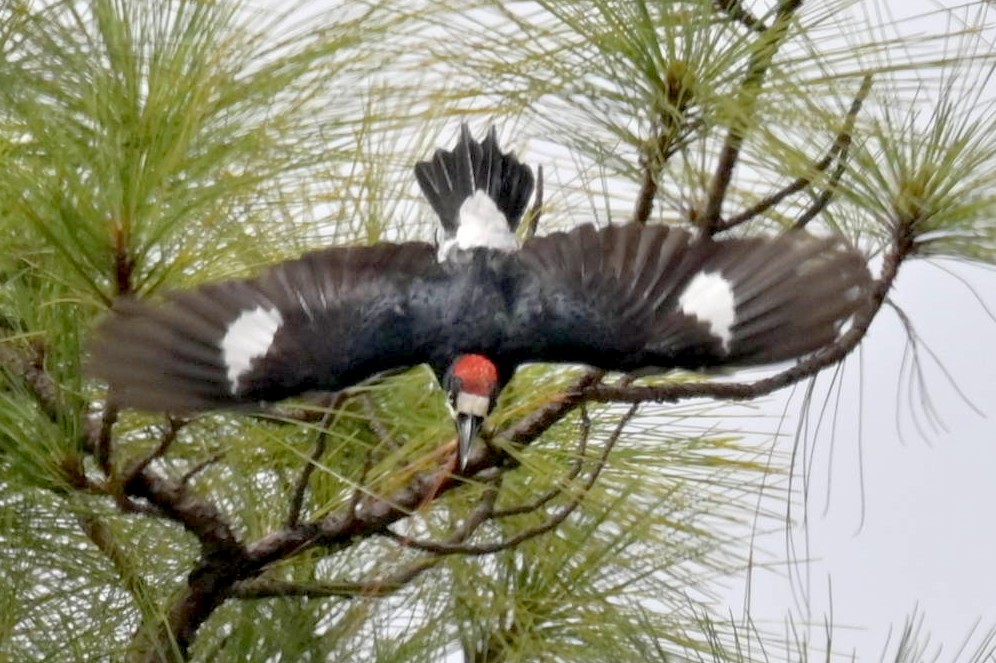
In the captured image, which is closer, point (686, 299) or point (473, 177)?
point (686, 299)

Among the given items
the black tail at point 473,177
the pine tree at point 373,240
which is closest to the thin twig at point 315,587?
the pine tree at point 373,240

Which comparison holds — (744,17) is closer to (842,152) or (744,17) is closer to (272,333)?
(842,152)

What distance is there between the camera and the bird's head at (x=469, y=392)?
0.86 m

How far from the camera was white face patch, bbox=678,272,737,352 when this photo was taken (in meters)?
0.84


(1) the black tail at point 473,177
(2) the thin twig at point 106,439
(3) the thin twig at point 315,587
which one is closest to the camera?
(2) the thin twig at point 106,439

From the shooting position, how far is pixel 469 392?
0.87m

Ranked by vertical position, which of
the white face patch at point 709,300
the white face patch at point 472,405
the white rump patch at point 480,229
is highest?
the white rump patch at point 480,229

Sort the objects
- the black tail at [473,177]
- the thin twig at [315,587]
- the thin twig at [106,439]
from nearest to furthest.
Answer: the thin twig at [106,439]
the thin twig at [315,587]
the black tail at [473,177]

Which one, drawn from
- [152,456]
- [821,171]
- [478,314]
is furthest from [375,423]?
[821,171]

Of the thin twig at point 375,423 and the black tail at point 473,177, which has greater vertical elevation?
the black tail at point 473,177

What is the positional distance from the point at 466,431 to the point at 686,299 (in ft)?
0.42

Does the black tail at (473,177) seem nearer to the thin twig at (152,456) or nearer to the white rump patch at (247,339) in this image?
the white rump patch at (247,339)

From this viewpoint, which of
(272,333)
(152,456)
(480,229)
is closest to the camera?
(152,456)

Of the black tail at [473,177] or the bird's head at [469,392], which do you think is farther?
the black tail at [473,177]
